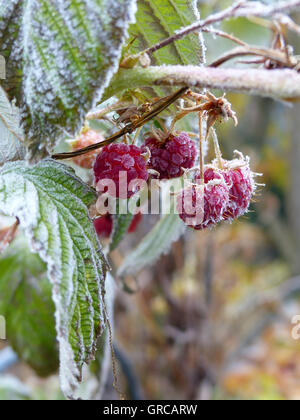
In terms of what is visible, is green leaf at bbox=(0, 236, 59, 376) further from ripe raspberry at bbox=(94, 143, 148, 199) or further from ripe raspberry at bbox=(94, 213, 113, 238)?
ripe raspberry at bbox=(94, 143, 148, 199)

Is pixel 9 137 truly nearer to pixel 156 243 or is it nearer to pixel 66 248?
pixel 66 248

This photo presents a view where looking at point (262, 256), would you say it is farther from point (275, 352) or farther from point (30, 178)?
point (30, 178)

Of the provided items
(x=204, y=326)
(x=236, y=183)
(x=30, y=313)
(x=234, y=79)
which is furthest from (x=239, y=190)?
(x=204, y=326)

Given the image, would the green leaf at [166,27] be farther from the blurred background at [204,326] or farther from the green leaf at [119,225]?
the blurred background at [204,326]

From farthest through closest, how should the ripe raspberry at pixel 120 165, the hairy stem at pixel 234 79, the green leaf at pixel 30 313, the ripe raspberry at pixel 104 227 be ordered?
the green leaf at pixel 30 313 < the ripe raspberry at pixel 104 227 < the ripe raspberry at pixel 120 165 < the hairy stem at pixel 234 79

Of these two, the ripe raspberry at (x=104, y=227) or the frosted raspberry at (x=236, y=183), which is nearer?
the frosted raspberry at (x=236, y=183)

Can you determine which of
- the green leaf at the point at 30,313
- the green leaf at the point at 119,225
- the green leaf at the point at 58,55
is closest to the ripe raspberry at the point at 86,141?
the green leaf at the point at 119,225

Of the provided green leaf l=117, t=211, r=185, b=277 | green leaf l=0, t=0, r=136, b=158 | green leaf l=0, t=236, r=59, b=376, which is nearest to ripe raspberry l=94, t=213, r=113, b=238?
green leaf l=117, t=211, r=185, b=277
